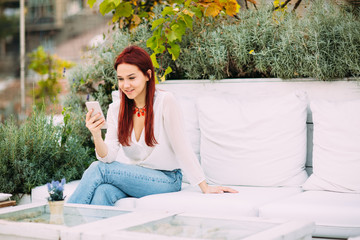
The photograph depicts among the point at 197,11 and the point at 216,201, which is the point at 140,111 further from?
the point at 197,11

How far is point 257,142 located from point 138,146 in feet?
Result: 2.11

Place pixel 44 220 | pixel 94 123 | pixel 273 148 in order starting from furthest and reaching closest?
pixel 273 148 → pixel 94 123 → pixel 44 220

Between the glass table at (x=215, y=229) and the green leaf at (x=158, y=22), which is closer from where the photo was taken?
the glass table at (x=215, y=229)

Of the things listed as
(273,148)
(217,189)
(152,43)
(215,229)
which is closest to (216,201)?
(217,189)

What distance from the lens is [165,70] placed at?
359 cm

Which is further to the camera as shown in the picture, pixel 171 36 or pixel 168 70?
pixel 168 70

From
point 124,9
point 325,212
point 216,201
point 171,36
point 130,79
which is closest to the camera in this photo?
point 325,212

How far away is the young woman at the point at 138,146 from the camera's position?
8.78 ft

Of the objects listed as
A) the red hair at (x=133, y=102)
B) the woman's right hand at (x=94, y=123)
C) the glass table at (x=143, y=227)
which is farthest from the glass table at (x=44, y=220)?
the red hair at (x=133, y=102)

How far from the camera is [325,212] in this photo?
2.27m

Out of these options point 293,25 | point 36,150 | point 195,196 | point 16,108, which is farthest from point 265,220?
point 16,108

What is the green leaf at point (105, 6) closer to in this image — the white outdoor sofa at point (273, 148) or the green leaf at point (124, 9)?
the green leaf at point (124, 9)

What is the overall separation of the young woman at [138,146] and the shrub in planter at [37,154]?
60 cm

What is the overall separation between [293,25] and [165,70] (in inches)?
35.0
